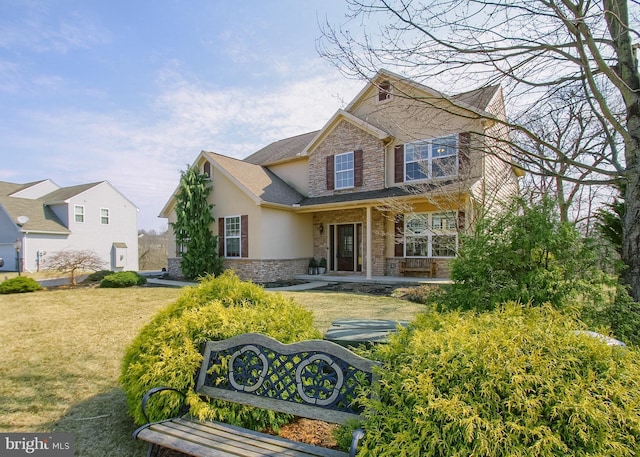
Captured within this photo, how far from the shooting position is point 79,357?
471 cm

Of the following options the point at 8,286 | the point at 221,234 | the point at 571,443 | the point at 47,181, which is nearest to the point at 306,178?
the point at 221,234

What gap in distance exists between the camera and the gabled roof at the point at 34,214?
21328 mm

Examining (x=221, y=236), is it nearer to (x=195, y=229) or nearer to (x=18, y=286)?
(x=195, y=229)

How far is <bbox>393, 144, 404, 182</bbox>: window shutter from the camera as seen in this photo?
13.0 m

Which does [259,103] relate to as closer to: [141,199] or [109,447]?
[109,447]

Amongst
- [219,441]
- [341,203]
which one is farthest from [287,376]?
[341,203]

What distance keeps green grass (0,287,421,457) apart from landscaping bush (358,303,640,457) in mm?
2275

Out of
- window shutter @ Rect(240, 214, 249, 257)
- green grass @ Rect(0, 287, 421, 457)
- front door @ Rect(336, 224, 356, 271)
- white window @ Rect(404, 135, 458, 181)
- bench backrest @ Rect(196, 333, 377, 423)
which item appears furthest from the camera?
front door @ Rect(336, 224, 356, 271)

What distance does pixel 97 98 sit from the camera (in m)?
9.50

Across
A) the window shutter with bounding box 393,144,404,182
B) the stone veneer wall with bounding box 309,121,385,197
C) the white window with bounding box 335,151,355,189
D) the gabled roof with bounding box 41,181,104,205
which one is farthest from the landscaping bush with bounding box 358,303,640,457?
the gabled roof with bounding box 41,181,104,205

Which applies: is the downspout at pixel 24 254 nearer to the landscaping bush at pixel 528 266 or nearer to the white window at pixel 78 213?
the white window at pixel 78 213

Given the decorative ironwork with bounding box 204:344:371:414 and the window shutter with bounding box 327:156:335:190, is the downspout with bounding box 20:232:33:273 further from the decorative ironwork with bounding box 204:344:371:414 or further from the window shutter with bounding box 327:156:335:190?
the decorative ironwork with bounding box 204:344:371:414

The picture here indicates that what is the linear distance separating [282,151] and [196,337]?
16.3 metres

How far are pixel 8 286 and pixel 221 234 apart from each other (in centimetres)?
761
